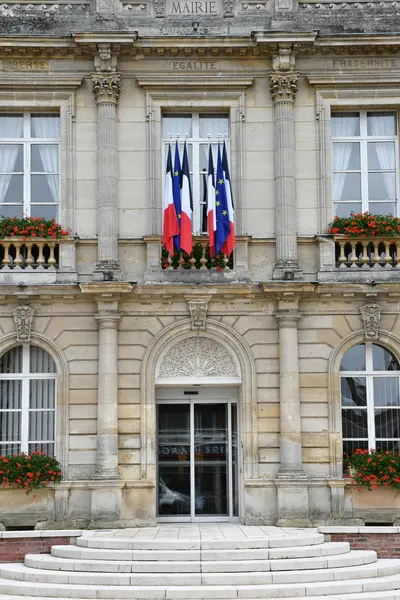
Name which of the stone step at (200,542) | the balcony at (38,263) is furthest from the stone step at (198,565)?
the balcony at (38,263)

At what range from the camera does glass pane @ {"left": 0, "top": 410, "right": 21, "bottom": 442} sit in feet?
53.0

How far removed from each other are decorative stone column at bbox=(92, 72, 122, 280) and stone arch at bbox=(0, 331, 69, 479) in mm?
1454

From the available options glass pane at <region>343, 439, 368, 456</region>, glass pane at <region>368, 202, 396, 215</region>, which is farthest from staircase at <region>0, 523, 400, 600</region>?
glass pane at <region>368, 202, 396, 215</region>

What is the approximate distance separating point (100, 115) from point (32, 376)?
4405 millimetres

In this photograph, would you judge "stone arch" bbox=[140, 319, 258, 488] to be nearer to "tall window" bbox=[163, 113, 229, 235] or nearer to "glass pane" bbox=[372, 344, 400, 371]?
"glass pane" bbox=[372, 344, 400, 371]

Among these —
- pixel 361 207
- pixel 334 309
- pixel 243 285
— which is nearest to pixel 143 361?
pixel 243 285

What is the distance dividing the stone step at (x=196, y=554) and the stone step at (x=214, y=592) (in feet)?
2.59

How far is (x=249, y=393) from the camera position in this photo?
16.1 metres

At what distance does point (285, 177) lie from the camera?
1638 cm

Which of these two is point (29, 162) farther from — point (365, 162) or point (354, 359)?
point (354, 359)

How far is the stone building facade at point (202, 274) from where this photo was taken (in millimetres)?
15883

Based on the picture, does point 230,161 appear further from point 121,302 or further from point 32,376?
point 32,376

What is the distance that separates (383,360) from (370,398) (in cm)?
66

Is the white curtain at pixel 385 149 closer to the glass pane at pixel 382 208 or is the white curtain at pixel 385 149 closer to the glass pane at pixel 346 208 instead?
the glass pane at pixel 382 208
